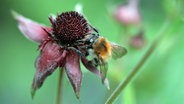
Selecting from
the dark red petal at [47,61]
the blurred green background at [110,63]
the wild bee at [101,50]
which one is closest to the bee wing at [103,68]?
the wild bee at [101,50]

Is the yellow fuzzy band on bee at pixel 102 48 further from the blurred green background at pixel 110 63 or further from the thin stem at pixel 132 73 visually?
the blurred green background at pixel 110 63

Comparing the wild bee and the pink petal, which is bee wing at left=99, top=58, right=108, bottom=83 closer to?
the wild bee

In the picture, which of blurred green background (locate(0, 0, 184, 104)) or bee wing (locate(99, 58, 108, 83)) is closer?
bee wing (locate(99, 58, 108, 83))

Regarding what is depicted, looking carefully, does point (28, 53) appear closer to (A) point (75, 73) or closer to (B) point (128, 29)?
(B) point (128, 29)

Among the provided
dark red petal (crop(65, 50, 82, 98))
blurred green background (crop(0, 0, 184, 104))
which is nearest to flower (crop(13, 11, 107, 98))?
dark red petal (crop(65, 50, 82, 98))

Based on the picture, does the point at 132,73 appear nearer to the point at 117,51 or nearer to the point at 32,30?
the point at 117,51

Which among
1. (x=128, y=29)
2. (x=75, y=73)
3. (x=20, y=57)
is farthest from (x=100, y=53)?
(x=20, y=57)
